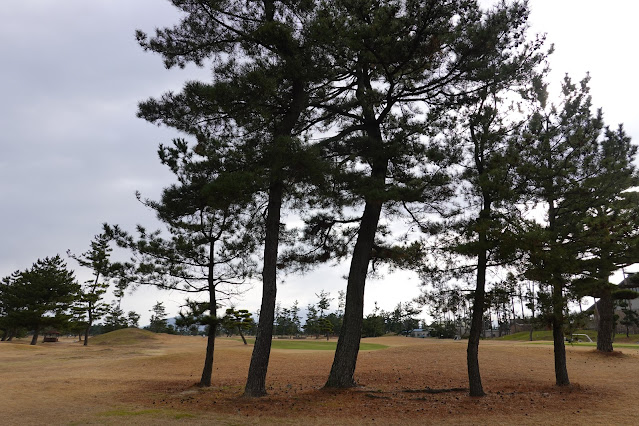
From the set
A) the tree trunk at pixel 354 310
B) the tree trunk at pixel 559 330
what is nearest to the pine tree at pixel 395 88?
the tree trunk at pixel 354 310

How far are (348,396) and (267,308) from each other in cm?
296

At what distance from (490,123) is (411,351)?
15.8m

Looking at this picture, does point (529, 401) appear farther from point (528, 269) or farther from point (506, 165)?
point (506, 165)

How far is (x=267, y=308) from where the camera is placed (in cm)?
998

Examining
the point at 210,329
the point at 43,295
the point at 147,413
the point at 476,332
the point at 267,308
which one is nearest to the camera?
the point at 147,413

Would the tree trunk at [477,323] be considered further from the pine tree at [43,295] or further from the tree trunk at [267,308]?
the pine tree at [43,295]

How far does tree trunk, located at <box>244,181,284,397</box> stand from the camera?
9.71 metres

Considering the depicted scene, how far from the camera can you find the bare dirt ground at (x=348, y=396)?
7586mm

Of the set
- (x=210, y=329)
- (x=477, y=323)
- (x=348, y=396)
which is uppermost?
(x=477, y=323)

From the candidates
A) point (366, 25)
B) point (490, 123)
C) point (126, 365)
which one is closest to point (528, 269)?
point (490, 123)

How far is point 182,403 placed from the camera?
367 inches

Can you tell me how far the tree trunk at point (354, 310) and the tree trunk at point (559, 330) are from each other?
4.90 m

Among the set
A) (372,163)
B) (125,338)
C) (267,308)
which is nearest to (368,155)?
(372,163)

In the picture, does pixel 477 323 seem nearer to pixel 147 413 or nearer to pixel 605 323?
pixel 147 413
